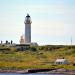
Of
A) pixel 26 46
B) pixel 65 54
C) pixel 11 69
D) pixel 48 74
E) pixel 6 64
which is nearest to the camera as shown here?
pixel 48 74

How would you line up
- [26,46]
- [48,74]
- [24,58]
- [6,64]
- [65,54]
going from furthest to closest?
[26,46]
[65,54]
[24,58]
[6,64]
[48,74]

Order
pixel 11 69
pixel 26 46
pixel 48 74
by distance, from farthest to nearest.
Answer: pixel 26 46, pixel 11 69, pixel 48 74

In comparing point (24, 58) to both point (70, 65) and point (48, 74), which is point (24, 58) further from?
point (48, 74)

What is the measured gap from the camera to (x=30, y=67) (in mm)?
114250

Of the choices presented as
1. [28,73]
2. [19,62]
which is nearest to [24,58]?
[19,62]

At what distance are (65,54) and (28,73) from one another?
164 ft

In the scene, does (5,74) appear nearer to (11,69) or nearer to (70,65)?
(11,69)

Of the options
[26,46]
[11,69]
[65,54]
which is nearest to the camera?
[11,69]

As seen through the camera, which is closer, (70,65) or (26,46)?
(70,65)

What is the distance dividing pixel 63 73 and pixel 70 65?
1455cm

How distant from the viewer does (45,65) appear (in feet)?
384

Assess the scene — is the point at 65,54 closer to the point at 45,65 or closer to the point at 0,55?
the point at 0,55

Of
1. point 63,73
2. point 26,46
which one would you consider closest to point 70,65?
point 63,73

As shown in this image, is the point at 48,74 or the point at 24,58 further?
the point at 24,58
